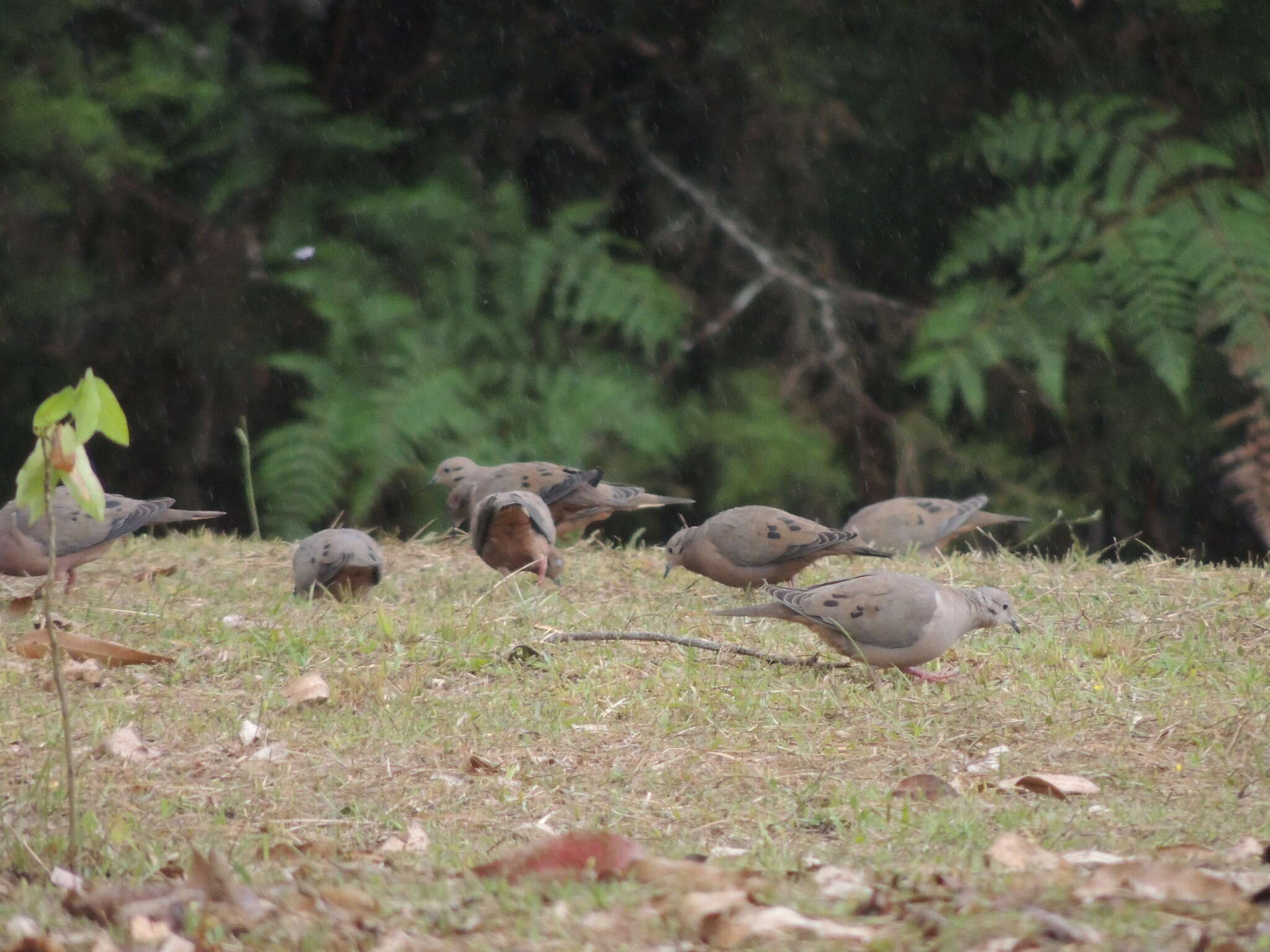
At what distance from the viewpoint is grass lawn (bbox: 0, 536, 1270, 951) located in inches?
80.8

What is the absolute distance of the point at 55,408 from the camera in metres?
2.22

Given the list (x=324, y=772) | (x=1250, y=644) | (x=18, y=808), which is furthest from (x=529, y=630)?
(x=1250, y=644)

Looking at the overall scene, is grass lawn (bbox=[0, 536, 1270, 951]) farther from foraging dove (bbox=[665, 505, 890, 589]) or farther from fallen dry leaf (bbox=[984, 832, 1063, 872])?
foraging dove (bbox=[665, 505, 890, 589])

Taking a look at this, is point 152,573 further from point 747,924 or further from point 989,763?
point 747,924

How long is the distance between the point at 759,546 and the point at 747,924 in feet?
9.41

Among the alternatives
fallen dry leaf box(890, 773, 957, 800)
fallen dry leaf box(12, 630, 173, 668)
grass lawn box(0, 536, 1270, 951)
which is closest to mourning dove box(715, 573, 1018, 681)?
grass lawn box(0, 536, 1270, 951)

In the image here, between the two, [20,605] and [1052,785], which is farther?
[20,605]

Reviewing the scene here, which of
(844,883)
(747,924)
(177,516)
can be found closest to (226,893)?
(747,924)

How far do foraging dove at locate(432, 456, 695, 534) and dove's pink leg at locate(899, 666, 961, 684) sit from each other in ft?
6.66

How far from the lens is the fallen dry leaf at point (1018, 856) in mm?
2303

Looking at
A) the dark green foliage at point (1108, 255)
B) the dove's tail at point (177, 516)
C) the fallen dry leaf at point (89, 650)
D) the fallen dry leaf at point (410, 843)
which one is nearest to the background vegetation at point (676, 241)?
the dark green foliage at point (1108, 255)

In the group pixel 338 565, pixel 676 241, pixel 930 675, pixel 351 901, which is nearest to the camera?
pixel 351 901

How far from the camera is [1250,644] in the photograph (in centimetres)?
402

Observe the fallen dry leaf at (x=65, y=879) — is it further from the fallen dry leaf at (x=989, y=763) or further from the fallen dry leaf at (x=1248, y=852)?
the fallen dry leaf at (x=1248, y=852)
